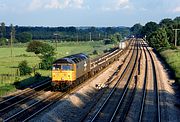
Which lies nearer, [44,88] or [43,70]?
[44,88]

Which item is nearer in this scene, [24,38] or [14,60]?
[14,60]

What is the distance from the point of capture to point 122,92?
120 feet

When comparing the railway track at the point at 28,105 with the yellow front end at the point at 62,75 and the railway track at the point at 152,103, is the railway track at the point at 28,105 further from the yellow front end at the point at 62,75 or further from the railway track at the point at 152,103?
the railway track at the point at 152,103

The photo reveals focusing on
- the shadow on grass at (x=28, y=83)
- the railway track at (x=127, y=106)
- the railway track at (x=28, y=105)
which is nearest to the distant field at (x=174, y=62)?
the railway track at (x=127, y=106)

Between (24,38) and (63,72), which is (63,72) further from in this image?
(24,38)

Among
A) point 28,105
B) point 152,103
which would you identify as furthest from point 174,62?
point 28,105

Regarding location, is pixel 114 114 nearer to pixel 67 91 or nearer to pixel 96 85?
pixel 67 91

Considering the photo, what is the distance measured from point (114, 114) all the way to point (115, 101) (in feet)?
19.3

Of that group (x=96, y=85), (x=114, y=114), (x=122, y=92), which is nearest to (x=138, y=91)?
(x=122, y=92)

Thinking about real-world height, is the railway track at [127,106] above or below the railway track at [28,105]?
below

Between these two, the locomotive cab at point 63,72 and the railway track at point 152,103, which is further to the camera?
the locomotive cab at point 63,72

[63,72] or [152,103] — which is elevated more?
[63,72]

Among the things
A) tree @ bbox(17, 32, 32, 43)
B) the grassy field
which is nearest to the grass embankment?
the grassy field

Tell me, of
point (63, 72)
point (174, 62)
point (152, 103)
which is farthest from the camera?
point (174, 62)
